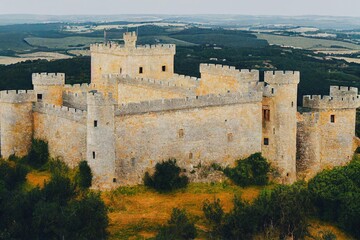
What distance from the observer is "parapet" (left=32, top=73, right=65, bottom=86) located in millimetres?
38312

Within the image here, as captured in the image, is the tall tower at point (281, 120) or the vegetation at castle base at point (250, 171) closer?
the vegetation at castle base at point (250, 171)

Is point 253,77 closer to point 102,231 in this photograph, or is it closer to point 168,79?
point 168,79

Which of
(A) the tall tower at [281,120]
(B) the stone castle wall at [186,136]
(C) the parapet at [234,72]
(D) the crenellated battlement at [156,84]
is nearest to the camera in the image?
(B) the stone castle wall at [186,136]

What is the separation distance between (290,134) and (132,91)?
31.2 feet

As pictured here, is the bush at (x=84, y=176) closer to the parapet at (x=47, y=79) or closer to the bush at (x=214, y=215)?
the bush at (x=214, y=215)

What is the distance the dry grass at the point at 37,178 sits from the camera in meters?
35.3

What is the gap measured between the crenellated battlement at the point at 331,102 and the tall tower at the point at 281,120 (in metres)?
2.09

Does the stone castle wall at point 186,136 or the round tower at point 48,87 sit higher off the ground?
the round tower at point 48,87

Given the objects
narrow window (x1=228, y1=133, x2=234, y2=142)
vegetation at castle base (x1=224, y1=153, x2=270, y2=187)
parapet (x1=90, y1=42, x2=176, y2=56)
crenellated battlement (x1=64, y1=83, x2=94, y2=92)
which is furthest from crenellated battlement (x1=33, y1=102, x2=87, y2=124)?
parapet (x1=90, y1=42, x2=176, y2=56)

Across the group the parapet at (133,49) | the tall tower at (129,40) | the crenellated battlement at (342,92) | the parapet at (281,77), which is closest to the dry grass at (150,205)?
the parapet at (281,77)

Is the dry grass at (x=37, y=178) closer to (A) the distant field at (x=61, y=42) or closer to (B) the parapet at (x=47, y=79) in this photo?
(B) the parapet at (x=47, y=79)

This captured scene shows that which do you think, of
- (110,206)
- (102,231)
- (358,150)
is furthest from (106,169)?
(358,150)

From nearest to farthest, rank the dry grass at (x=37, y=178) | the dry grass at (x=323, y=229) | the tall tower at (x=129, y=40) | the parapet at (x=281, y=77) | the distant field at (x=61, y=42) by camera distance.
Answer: the dry grass at (x=323, y=229)
the dry grass at (x=37, y=178)
the parapet at (x=281, y=77)
the tall tower at (x=129, y=40)
the distant field at (x=61, y=42)

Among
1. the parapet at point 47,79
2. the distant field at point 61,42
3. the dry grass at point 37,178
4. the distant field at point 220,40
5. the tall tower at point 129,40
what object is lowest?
the dry grass at point 37,178
